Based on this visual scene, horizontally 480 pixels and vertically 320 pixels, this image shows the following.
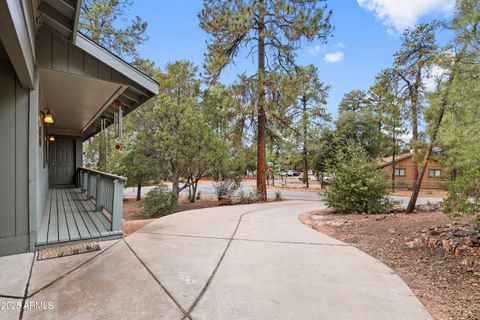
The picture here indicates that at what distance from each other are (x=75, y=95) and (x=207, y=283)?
484 cm

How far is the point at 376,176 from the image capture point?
7.32 meters

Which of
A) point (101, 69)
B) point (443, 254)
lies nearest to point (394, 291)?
point (443, 254)

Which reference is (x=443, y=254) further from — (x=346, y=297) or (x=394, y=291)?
(x=346, y=297)

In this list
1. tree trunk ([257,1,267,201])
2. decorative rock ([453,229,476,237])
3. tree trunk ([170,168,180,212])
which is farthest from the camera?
tree trunk ([257,1,267,201])

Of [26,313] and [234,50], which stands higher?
[234,50]

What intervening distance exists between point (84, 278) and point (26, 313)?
24.7 inches

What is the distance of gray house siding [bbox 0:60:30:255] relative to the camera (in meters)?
3.34

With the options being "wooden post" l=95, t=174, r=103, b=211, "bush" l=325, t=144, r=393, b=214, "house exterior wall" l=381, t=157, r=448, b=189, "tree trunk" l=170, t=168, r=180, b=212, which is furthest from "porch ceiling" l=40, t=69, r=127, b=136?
"house exterior wall" l=381, t=157, r=448, b=189

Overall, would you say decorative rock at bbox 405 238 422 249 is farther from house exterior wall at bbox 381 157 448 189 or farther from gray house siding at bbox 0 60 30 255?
house exterior wall at bbox 381 157 448 189

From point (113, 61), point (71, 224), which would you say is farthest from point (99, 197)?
point (113, 61)

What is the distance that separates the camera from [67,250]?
3.58 m

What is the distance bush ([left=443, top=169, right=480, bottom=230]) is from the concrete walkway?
4.37 feet

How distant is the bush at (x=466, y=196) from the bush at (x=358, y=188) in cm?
366

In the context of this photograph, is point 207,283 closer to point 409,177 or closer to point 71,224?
point 71,224
